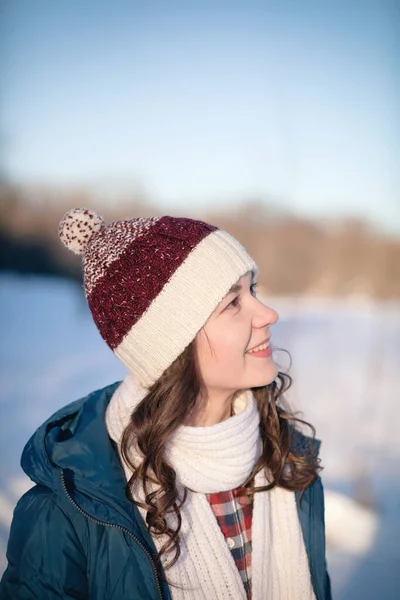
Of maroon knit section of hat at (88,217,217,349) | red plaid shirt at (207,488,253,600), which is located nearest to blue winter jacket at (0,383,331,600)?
red plaid shirt at (207,488,253,600)

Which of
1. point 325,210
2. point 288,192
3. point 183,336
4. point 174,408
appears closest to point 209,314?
point 183,336

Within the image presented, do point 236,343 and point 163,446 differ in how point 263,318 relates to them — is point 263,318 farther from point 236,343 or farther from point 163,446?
point 163,446

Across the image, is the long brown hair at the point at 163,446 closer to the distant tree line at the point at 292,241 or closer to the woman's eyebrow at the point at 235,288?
the woman's eyebrow at the point at 235,288

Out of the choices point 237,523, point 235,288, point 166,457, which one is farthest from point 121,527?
point 235,288

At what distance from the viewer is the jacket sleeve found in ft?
3.42

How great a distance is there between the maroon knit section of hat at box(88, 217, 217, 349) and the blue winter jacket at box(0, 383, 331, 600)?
0.31 m

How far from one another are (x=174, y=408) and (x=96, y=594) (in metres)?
0.41

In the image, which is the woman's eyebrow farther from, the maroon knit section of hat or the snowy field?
the snowy field

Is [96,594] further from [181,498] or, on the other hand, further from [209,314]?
[209,314]

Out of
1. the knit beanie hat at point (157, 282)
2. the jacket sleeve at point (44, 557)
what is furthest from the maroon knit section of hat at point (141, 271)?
the jacket sleeve at point (44, 557)

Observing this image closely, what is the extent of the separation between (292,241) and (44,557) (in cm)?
691

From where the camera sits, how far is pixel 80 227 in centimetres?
129

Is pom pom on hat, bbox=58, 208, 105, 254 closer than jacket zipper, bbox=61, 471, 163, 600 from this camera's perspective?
No

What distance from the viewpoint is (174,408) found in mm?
1221
